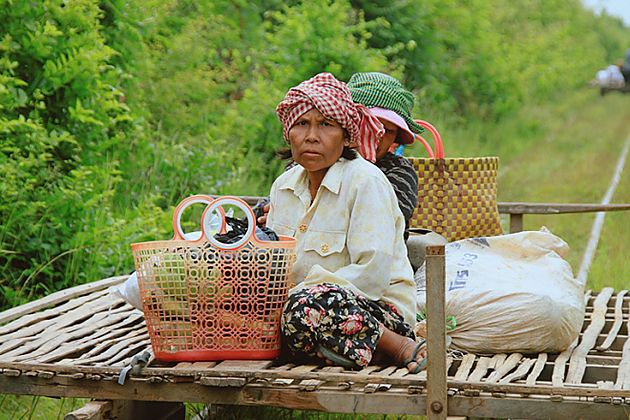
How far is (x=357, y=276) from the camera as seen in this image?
4.11m

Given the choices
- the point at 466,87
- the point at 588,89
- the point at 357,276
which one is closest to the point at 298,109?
the point at 357,276

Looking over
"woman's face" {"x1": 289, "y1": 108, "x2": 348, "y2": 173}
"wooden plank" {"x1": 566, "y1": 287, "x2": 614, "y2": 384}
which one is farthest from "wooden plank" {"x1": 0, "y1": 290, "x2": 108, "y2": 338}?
"wooden plank" {"x1": 566, "y1": 287, "x2": 614, "y2": 384}

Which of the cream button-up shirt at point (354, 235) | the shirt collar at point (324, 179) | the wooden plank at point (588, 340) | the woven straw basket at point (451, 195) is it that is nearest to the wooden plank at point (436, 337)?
the cream button-up shirt at point (354, 235)

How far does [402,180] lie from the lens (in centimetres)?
480

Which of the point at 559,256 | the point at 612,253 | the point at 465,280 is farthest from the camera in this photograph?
the point at 612,253

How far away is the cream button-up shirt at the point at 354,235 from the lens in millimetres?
4121

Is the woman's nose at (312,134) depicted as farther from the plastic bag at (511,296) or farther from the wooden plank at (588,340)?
the wooden plank at (588,340)

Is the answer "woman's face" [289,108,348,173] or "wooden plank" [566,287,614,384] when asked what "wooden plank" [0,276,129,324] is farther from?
"wooden plank" [566,287,614,384]

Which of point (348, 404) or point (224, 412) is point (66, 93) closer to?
point (224, 412)

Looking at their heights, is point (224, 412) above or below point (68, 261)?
below

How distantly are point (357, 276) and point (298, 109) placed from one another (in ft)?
2.24

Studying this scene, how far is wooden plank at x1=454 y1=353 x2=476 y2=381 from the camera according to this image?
401 cm

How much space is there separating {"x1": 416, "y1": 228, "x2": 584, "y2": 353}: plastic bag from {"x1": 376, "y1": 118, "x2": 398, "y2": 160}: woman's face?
2.15 feet

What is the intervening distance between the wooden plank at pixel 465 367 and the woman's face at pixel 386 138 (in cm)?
99
